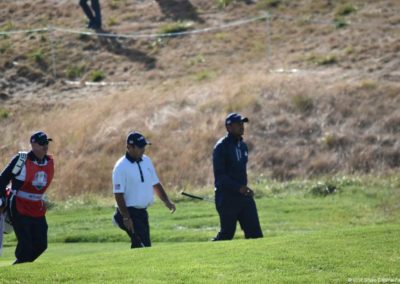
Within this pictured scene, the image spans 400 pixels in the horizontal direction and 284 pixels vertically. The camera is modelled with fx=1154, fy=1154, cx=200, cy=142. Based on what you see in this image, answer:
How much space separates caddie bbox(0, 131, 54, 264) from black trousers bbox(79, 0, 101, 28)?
977 inches

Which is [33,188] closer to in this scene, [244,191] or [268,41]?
[244,191]

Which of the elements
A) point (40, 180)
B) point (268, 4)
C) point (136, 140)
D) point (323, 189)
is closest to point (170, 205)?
point (136, 140)

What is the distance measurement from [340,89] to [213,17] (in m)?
10.9

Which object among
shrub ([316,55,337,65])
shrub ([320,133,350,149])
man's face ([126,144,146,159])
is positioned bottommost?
shrub ([320,133,350,149])

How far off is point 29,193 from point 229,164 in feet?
8.37

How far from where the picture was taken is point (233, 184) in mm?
14102

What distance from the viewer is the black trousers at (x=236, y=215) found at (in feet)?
47.1

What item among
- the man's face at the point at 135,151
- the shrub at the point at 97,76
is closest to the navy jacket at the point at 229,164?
the man's face at the point at 135,151

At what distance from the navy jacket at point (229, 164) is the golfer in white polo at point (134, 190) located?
0.88 meters

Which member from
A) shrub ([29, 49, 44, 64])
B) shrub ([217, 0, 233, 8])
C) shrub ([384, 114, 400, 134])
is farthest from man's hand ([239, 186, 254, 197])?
shrub ([217, 0, 233, 8])

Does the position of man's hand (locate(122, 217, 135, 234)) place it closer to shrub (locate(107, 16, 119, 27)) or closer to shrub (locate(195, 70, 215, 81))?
shrub (locate(195, 70, 215, 81))

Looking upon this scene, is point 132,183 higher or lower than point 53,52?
higher

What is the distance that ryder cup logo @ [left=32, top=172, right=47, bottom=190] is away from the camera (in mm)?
13188

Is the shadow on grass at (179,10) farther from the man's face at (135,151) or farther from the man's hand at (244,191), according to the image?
the man's face at (135,151)
